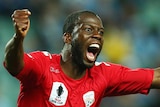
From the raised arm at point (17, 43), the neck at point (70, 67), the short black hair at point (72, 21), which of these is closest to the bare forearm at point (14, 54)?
the raised arm at point (17, 43)

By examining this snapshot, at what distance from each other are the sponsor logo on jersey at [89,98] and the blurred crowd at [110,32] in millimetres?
2089

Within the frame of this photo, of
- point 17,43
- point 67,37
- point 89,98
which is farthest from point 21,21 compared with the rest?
point 89,98

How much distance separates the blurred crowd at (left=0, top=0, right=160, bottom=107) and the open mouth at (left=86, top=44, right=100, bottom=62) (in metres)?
2.17

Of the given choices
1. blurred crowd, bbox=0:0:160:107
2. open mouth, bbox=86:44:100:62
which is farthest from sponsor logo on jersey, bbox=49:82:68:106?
blurred crowd, bbox=0:0:160:107

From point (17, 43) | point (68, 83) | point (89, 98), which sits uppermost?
point (17, 43)

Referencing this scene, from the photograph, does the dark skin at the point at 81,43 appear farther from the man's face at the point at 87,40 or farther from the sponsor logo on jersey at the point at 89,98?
the sponsor logo on jersey at the point at 89,98

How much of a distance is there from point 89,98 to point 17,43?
0.88 m

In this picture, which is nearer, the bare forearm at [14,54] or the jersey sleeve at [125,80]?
the bare forearm at [14,54]

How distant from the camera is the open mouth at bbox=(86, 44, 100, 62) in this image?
380 centimetres

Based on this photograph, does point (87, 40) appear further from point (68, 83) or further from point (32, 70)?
point (32, 70)

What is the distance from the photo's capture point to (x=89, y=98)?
3.89 m

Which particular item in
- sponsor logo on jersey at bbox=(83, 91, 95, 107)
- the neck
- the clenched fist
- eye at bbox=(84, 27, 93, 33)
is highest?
the clenched fist

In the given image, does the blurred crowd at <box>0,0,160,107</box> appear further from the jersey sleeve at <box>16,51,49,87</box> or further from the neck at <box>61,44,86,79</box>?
the jersey sleeve at <box>16,51,49,87</box>

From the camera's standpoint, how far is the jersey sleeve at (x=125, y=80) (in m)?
4.04
